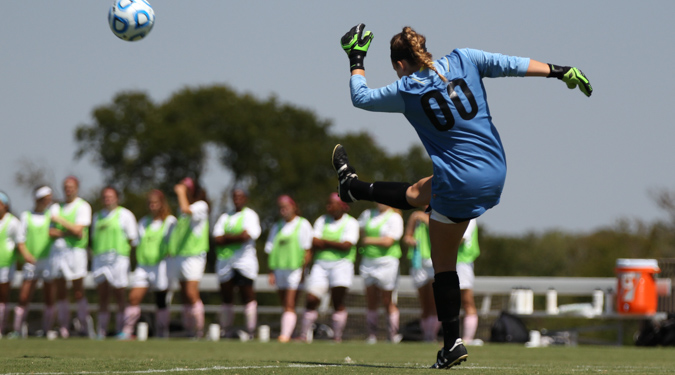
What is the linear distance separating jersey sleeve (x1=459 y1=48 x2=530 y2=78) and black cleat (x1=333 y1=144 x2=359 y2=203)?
123 cm

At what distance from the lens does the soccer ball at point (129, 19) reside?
869 cm

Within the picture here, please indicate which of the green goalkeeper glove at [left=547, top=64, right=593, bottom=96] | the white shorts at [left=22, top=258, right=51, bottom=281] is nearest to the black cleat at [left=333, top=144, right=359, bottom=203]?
the green goalkeeper glove at [left=547, top=64, right=593, bottom=96]

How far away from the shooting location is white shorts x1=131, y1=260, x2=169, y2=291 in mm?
14156

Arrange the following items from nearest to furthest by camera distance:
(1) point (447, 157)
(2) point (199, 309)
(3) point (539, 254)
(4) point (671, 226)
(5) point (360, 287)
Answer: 1. (1) point (447, 157)
2. (2) point (199, 309)
3. (5) point (360, 287)
4. (4) point (671, 226)
5. (3) point (539, 254)

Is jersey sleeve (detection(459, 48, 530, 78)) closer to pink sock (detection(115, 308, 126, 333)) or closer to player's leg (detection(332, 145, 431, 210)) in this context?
player's leg (detection(332, 145, 431, 210))

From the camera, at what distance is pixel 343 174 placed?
717cm

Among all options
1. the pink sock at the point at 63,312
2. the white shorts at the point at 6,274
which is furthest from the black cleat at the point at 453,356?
the white shorts at the point at 6,274

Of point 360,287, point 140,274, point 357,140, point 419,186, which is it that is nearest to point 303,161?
point 357,140

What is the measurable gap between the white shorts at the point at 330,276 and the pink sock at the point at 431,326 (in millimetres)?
1212

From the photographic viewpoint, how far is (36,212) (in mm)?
14805

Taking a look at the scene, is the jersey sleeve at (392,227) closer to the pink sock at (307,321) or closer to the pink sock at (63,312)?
the pink sock at (307,321)

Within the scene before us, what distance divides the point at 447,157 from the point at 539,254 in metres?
59.2

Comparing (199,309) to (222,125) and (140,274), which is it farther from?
(222,125)

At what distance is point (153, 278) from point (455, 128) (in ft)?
28.7
